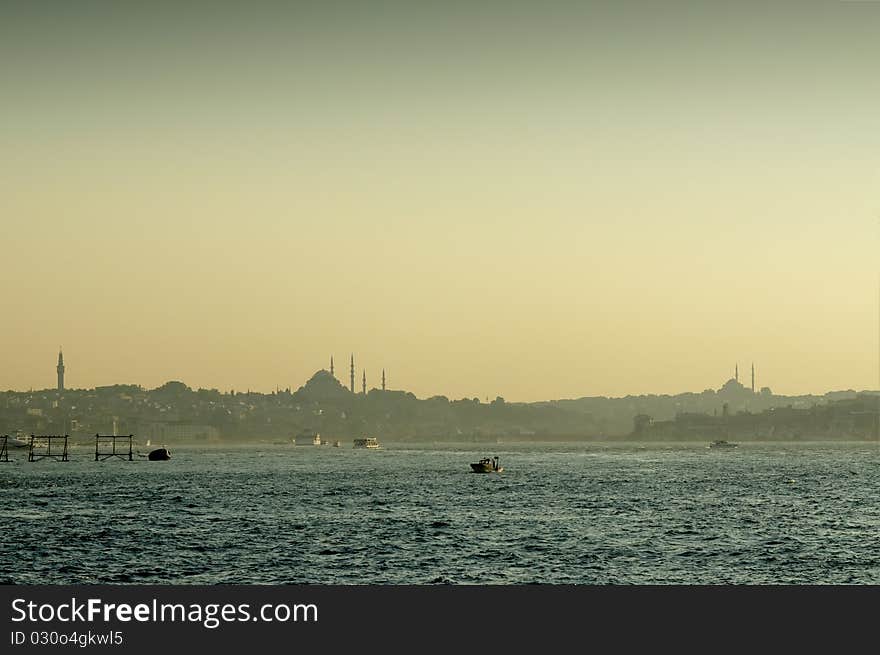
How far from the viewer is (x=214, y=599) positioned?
3228 cm

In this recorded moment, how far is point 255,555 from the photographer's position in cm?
7994

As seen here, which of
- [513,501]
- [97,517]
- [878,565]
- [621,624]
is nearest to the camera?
[621,624]

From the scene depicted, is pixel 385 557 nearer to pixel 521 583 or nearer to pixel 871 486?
pixel 521 583

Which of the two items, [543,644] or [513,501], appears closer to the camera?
[543,644]

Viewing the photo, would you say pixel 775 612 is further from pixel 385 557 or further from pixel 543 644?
pixel 385 557

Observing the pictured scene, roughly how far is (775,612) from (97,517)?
88921 millimetres

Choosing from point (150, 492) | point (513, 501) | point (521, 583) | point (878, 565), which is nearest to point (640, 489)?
point (513, 501)

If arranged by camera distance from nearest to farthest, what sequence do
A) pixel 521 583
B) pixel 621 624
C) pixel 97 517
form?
pixel 621 624 < pixel 521 583 < pixel 97 517

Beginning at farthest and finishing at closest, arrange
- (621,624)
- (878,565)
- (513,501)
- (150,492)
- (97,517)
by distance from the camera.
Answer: (150,492) < (513,501) < (97,517) < (878,565) < (621,624)

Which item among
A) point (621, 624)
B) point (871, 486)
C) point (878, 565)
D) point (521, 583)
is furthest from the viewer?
point (871, 486)

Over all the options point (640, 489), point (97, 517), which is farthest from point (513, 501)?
point (97, 517)

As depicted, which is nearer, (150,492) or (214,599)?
(214,599)

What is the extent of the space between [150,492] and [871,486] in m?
96.6

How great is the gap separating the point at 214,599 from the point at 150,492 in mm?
128159
